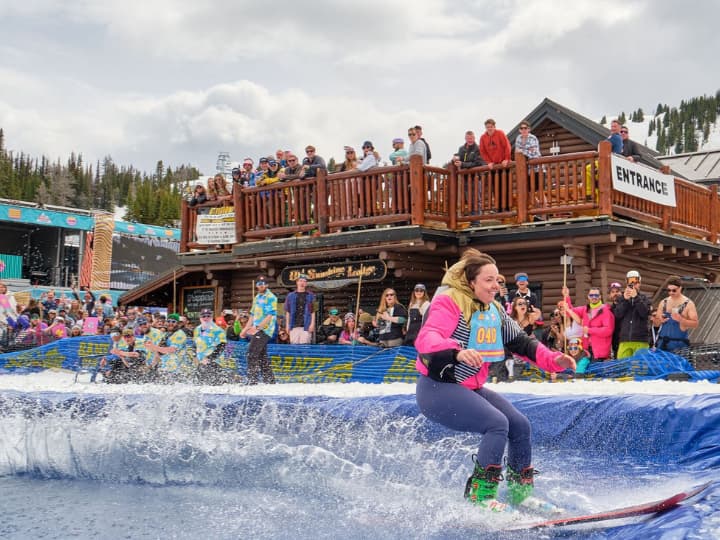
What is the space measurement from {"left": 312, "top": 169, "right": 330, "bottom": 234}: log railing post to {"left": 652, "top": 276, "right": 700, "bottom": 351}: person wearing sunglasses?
20.0ft

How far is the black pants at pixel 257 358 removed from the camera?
11859 mm

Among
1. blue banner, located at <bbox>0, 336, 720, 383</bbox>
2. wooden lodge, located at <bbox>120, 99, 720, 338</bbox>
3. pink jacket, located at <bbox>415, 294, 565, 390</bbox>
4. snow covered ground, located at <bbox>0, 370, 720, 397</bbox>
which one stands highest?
wooden lodge, located at <bbox>120, 99, 720, 338</bbox>

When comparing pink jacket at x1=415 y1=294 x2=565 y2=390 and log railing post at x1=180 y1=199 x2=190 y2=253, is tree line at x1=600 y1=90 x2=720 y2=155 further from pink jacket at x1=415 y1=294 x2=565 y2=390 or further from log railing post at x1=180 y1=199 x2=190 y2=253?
pink jacket at x1=415 y1=294 x2=565 y2=390

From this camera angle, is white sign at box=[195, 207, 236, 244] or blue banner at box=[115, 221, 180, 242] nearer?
white sign at box=[195, 207, 236, 244]

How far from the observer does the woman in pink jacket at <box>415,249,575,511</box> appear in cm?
453

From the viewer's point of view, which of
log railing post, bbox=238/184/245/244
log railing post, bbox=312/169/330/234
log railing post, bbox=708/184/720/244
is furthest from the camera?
log railing post, bbox=238/184/245/244

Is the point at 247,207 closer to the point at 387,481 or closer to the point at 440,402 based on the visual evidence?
the point at 387,481

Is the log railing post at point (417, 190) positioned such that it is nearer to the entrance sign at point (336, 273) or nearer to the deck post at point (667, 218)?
A: the entrance sign at point (336, 273)

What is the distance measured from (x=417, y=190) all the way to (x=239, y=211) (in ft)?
14.1

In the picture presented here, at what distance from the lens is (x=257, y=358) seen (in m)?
11.9

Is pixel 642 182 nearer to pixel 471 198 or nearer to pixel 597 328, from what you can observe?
pixel 471 198

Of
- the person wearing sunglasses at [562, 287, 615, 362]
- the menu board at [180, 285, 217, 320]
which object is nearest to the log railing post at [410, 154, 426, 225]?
the person wearing sunglasses at [562, 287, 615, 362]

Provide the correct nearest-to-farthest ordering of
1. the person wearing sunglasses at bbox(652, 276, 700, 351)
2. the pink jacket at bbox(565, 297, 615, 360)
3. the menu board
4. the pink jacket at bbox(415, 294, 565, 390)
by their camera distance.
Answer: the pink jacket at bbox(415, 294, 565, 390) → the person wearing sunglasses at bbox(652, 276, 700, 351) → the pink jacket at bbox(565, 297, 615, 360) → the menu board

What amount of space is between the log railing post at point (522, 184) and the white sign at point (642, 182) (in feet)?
4.35
